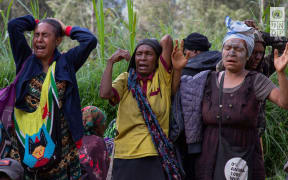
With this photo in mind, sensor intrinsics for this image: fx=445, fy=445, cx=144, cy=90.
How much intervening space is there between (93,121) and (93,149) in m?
0.35

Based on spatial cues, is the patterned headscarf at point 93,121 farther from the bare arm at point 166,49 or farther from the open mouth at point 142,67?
the bare arm at point 166,49

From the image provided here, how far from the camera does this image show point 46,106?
12.4 feet

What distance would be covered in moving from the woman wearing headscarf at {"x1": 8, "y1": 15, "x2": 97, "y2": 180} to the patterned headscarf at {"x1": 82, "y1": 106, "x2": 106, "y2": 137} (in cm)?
79

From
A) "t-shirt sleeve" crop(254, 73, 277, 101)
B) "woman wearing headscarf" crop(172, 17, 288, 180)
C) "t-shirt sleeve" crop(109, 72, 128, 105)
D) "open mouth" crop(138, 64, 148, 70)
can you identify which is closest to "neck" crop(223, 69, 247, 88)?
"woman wearing headscarf" crop(172, 17, 288, 180)

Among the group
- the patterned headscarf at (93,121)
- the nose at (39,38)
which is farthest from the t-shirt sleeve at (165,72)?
the nose at (39,38)

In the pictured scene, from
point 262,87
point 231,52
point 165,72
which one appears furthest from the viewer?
point 165,72

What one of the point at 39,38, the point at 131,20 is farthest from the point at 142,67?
the point at 131,20

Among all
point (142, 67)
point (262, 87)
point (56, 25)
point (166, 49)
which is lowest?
point (262, 87)

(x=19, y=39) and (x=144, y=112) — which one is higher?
(x=19, y=39)

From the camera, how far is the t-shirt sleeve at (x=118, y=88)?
4.08m

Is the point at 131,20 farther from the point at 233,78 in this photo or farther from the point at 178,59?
the point at 233,78

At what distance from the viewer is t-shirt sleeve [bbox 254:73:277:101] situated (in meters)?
3.59

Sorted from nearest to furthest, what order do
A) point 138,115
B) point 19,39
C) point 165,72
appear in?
point 19,39 → point 138,115 → point 165,72

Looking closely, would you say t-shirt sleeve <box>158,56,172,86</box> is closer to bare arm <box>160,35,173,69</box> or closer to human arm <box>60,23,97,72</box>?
bare arm <box>160,35,173,69</box>
